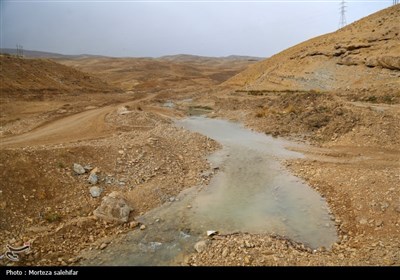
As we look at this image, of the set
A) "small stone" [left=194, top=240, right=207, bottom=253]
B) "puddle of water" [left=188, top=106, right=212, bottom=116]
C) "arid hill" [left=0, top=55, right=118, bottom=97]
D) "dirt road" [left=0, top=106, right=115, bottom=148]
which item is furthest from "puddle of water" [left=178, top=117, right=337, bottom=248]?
"arid hill" [left=0, top=55, right=118, bottom=97]

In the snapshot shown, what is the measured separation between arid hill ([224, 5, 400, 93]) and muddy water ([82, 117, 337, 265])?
706 inches

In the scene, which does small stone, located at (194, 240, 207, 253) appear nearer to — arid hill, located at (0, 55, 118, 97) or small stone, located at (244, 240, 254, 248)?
small stone, located at (244, 240, 254, 248)

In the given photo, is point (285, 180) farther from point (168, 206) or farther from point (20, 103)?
point (20, 103)

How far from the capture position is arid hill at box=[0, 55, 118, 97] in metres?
33.7

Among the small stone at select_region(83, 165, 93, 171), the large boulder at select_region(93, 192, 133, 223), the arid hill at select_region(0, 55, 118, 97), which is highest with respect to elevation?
the arid hill at select_region(0, 55, 118, 97)

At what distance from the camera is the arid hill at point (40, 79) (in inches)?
1325

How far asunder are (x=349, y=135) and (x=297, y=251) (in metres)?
12.0

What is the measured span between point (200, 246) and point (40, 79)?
1442 inches

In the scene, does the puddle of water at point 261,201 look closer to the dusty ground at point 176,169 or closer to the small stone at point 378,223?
the dusty ground at point 176,169

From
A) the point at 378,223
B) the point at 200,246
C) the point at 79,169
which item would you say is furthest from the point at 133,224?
the point at 378,223

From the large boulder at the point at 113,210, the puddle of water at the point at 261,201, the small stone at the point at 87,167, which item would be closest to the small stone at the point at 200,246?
the puddle of water at the point at 261,201

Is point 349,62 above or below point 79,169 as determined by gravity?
above

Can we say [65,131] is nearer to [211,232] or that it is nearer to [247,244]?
[211,232]

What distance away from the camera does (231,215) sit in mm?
10789
